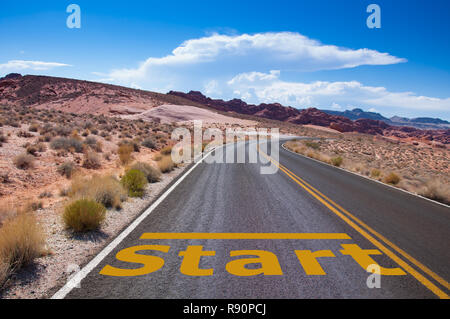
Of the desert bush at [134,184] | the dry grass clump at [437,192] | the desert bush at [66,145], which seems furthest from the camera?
the desert bush at [66,145]

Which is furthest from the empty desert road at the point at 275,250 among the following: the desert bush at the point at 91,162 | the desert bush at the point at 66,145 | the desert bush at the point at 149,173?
the desert bush at the point at 66,145

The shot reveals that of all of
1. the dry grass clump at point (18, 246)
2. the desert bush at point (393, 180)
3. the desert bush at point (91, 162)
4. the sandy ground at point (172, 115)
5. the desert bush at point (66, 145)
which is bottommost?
the desert bush at point (393, 180)

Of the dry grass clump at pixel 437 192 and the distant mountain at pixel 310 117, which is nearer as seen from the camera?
the dry grass clump at pixel 437 192

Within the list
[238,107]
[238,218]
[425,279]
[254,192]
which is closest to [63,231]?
[238,218]

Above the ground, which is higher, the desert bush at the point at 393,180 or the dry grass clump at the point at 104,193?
the dry grass clump at the point at 104,193

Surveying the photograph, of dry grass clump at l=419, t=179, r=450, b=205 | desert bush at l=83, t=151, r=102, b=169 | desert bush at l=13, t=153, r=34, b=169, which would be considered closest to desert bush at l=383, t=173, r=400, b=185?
dry grass clump at l=419, t=179, r=450, b=205

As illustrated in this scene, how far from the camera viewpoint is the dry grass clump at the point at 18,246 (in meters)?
3.53

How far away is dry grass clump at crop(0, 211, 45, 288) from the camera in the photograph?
11.6 ft

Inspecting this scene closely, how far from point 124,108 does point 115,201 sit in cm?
6303

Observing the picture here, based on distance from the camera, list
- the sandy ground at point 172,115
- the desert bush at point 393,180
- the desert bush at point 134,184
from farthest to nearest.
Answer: the sandy ground at point 172,115 → the desert bush at point 393,180 → the desert bush at point 134,184

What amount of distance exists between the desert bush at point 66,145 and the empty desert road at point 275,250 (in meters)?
9.53

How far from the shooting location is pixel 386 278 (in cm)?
361

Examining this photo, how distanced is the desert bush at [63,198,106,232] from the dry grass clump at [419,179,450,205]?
10.6 m

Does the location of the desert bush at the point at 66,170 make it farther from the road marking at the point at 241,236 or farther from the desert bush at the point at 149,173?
the road marking at the point at 241,236
